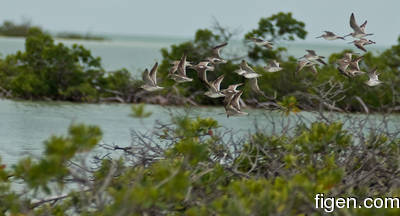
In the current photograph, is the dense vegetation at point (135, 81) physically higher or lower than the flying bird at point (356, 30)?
lower

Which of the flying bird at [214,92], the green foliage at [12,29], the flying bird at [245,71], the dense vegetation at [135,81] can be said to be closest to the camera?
the flying bird at [214,92]

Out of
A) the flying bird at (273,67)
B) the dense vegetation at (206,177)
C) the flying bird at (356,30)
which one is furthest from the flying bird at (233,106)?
the flying bird at (356,30)

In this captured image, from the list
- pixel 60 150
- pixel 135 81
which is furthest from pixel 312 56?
pixel 135 81

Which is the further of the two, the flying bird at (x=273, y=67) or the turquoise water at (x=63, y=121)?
the turquoise water at (x=63, y=121)

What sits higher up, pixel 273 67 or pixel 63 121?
pixel 273 67

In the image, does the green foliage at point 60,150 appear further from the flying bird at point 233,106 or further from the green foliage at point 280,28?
the green foliage at point 280,28

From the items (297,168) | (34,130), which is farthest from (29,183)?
(34,130)

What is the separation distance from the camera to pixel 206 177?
21.9 feet

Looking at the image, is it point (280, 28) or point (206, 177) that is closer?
point (206, 177)

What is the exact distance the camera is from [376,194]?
6.97m

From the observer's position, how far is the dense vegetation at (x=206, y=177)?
5102 mm

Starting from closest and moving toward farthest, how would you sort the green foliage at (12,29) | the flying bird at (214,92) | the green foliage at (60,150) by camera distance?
the green foliage at (60,150)
the flying bird at (214,92)
the green foliage at (12,29)

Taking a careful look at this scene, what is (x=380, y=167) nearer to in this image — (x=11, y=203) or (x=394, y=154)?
(x=394, y=154)

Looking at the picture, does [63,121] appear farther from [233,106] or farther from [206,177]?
[206,177]
